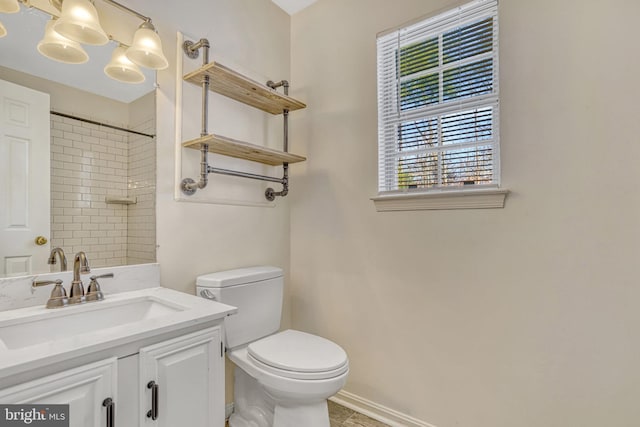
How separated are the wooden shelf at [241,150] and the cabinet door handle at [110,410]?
3.47 feet

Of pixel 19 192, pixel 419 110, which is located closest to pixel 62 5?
pixel 19 192

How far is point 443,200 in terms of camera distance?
1.56m

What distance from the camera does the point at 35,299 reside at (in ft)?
3.63

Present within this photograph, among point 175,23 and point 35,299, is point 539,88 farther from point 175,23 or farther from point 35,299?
point 35,299

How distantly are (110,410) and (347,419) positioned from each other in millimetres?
1324

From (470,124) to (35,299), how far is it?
6.35 feet

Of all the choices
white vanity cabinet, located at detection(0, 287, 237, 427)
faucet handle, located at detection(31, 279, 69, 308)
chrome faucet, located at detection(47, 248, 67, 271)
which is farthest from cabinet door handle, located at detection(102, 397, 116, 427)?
chrome faucet, located at detection(47, 248, 67, 271)

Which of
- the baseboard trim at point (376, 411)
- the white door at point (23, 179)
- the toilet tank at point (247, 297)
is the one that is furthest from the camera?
the baseboard trim at point (376, 411)

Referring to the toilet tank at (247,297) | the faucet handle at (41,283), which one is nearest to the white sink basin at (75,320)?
the faucet handle at (41,283)

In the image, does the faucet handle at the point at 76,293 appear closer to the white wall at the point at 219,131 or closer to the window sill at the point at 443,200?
the white wall at the point at 219,131

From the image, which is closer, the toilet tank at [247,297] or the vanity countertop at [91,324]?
the vanity countertop at [91,324]

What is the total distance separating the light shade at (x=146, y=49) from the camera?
132cm

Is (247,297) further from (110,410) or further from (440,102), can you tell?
(440,102)

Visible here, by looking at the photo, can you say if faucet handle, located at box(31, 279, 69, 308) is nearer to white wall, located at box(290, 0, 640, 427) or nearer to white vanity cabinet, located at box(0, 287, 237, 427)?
white vanity cabinet, located at box(0, 287, 237, 427)
